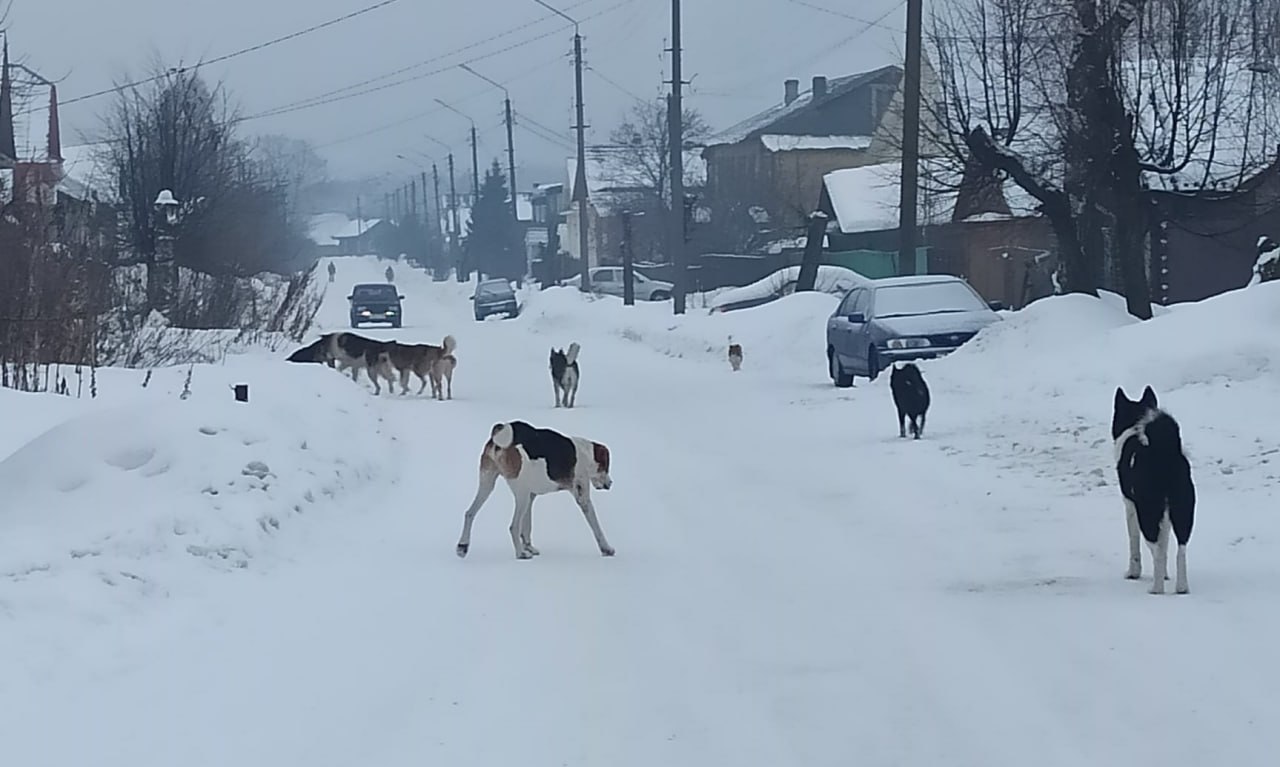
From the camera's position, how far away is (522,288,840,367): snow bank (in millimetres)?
A: 32781

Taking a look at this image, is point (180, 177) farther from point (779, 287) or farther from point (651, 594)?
point (651, 594)

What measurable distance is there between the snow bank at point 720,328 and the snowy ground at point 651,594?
553 inches

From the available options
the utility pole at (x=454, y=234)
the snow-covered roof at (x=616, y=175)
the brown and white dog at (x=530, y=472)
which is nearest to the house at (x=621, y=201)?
the snow-covered roof at (x=616, y=175)

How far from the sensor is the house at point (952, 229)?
31.0 meters

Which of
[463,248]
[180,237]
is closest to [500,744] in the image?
[180,237]

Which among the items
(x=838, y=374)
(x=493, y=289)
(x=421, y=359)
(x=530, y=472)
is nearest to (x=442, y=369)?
(x=421, y=359)

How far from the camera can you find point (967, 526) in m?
12.0

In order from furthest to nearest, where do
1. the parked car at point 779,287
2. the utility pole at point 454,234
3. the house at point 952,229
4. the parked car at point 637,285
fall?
the utility pole at point 454,234 → the parked car at point 637,285 → the parked car at point 779,287 → the house at point 952,229

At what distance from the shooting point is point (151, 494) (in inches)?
425

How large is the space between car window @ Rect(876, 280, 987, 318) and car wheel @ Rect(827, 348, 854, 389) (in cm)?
127

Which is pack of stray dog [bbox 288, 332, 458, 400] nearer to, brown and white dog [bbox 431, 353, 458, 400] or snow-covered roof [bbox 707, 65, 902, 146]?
A: brown and white dog [bbox 431, 353, 458, 400]

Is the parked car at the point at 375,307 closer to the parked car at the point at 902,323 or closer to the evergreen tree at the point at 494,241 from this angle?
the parked car at the point at 902,323

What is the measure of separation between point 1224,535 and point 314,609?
5890mm

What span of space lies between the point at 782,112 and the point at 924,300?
196 feet
